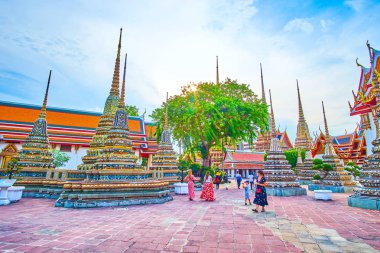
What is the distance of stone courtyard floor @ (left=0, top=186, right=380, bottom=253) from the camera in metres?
3.78

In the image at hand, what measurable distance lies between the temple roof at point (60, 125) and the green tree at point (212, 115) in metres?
4.35

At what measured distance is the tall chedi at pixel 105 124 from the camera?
445 inches

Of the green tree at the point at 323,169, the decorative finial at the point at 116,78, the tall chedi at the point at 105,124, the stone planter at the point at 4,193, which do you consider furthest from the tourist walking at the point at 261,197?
the stone planter at the point at 4,193

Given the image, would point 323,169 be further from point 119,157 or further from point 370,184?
point 119,157

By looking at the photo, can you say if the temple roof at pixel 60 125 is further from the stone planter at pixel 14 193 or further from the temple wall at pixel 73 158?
the stone planter at pixel 14 193

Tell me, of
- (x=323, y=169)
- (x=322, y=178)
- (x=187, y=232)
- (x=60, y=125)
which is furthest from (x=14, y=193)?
(x=60, y=125)

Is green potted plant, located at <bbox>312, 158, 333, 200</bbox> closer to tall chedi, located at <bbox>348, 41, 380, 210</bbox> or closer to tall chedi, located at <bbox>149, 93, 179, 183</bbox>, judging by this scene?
tall chedi, located at <bbox>348, 41, 380, 210</bbox>

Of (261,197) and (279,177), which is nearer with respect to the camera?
(261,197)

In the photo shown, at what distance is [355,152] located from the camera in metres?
27.5

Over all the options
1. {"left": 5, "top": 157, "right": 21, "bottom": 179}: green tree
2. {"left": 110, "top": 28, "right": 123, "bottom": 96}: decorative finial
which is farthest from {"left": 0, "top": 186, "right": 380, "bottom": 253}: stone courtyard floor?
{"left": 110, "top": 28, "right": 123, "bottom": 96}: decorative finial

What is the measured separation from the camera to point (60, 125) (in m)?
25.5

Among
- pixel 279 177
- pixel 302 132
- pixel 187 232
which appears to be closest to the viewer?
pixel 187 232

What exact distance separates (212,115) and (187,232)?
1521 centimetres

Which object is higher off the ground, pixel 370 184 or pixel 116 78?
pixel 116 78
